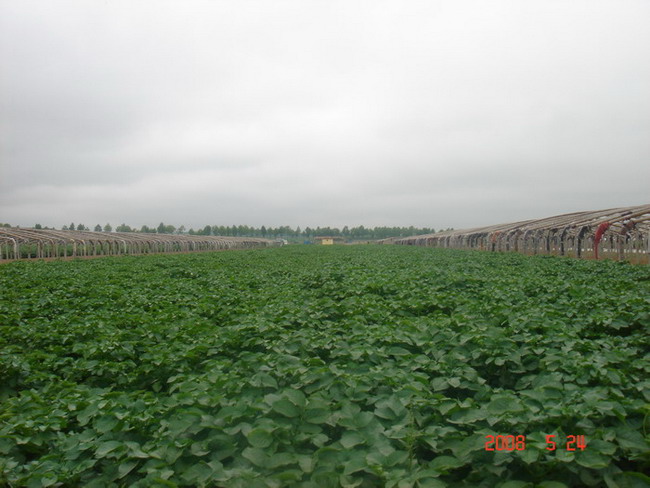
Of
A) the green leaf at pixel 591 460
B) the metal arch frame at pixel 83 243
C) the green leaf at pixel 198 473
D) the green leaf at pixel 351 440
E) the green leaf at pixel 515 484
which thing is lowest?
the green leaf at pixel 515 484

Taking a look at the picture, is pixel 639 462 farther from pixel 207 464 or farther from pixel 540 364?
pixel 207 464

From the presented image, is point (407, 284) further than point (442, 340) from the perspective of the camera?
Yes

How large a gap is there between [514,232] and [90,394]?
34.6 m

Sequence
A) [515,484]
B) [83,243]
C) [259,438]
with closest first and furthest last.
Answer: [515,484] < [259,438] < [83,243]

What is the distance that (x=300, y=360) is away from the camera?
12.9ft

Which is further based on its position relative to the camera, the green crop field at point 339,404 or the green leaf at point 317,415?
the green leaf at point 317,415

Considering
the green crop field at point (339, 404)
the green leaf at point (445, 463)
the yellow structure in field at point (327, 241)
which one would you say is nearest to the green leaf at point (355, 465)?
the green crop field at point (339, 404)

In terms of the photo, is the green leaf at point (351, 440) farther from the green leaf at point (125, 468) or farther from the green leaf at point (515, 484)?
the green leaf at point (125, 468)

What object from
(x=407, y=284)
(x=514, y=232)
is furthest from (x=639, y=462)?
(x=514, y=232)

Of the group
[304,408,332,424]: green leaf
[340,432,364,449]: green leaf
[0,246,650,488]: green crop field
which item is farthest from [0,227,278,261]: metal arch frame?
[340,432,364,449]: green leaf

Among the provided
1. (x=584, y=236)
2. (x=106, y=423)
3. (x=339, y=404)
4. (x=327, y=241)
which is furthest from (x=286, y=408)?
(x=327, y=241)

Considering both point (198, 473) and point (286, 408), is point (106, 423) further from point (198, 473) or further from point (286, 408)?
point (286, 408)

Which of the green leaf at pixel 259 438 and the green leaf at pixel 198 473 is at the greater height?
the green leaf at pixel 259 438

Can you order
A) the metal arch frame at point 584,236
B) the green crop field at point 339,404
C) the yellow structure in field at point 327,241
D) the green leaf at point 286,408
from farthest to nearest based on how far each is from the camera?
the yellow structure in field at point 327,241 < the metal arch frame at point 584,236 < the green leaf at point 286,408 < the green crop field at point 339,404
